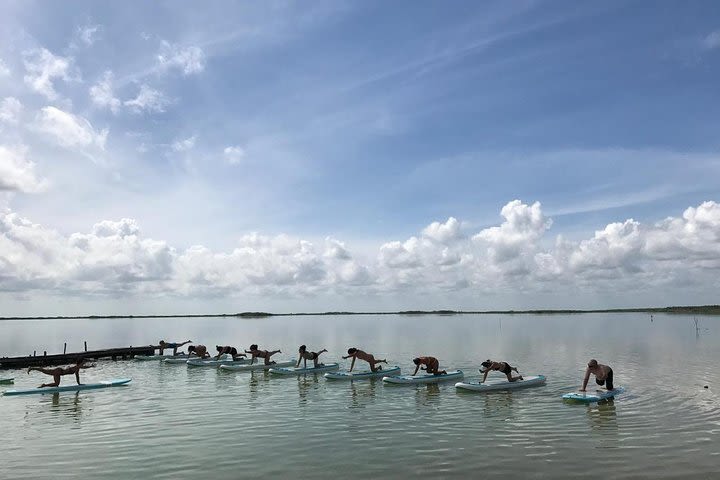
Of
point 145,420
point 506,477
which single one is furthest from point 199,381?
point 506,477

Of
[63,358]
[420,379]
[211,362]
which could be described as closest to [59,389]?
[211,362]

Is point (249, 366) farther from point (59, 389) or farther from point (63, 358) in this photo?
point (63, 358)

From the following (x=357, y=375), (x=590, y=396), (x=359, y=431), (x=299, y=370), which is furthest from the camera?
(x=299, y=370)

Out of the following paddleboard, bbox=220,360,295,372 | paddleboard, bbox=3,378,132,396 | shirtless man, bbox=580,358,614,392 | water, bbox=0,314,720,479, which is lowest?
water, bbox=0,314,720,479

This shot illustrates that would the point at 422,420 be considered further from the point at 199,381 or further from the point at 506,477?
the point at 199,381

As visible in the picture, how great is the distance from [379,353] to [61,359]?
106 feet

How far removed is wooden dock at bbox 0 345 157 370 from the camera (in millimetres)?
46312

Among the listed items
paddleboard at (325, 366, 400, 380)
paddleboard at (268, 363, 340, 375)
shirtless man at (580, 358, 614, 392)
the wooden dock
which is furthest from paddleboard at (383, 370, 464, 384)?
the wooden dock

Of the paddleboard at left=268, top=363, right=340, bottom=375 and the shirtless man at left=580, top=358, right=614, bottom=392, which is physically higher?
the shirtless man at left=580, top=358, right=614, bottom=392

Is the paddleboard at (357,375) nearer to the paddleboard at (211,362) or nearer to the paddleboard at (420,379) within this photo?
the paddleboard at (420,379)

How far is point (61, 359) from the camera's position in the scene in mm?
50094

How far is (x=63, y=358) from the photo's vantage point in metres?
50.3

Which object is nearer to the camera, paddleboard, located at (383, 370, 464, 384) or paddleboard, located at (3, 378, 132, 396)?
paddleboard, located at (3, 378, 132, 396)

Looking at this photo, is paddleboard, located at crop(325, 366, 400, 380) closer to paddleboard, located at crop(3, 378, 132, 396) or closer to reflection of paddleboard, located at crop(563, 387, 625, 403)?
reflection of paddleboard, located at crop(563, 387, 625, 403)
